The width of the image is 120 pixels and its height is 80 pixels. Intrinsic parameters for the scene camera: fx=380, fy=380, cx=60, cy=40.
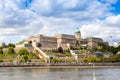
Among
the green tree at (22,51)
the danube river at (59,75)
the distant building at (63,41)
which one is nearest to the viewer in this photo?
the danube river at (59,75)

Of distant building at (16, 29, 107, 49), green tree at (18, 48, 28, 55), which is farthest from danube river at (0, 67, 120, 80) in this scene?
distant building at (16, 29, 107, 49)

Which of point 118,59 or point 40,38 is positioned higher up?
point 40,38

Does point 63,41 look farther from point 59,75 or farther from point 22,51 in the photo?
point 59,75

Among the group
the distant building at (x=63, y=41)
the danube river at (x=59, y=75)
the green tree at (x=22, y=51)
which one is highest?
the distant building at (x=63, y=41)

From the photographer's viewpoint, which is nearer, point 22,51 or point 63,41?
point 22,51

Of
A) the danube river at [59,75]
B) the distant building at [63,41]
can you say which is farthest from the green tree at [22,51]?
the danube river at [59,75]

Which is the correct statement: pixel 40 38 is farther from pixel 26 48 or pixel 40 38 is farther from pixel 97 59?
pixel 97 59

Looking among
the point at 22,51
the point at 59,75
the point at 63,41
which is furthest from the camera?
the point at 63,41

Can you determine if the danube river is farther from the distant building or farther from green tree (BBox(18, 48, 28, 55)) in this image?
the distant building

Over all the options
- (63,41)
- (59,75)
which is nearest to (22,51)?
(63,41)

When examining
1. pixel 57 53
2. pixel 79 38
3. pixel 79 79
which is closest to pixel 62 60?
pixel 57 53

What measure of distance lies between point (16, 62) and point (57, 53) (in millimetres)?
16549

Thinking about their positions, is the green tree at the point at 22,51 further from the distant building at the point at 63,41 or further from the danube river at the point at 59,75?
the danube river at the point at 59,75

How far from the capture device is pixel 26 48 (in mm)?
100125
